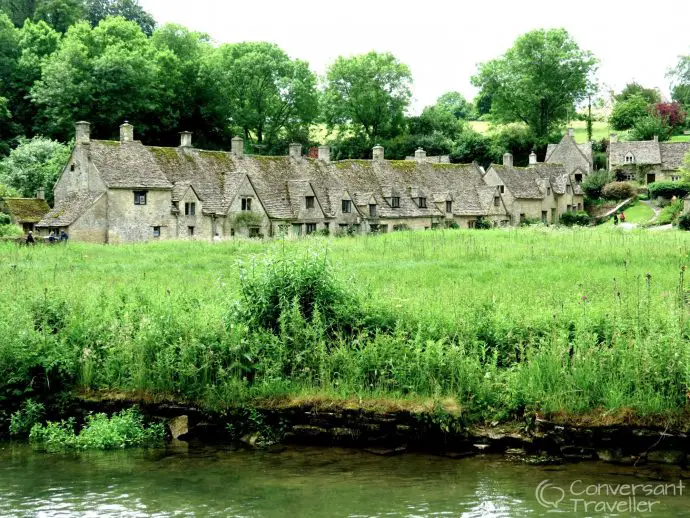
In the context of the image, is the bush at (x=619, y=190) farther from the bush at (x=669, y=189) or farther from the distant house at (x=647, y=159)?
the distant house at (x=647, y=159)

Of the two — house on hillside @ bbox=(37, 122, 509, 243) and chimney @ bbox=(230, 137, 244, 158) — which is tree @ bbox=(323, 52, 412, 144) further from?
chimney @ bbox=(230, 137, 244, 158)

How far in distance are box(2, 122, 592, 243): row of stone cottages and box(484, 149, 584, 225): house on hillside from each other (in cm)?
16

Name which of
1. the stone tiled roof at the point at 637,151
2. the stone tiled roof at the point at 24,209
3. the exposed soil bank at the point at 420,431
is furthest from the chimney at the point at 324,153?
the exposed soil bank at the point at 420,431

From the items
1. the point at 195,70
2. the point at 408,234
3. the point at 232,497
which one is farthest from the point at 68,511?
the point at 195,70

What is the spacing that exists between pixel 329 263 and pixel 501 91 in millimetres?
107455

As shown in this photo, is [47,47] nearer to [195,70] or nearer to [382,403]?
[195,70]

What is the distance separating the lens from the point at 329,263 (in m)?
19.8

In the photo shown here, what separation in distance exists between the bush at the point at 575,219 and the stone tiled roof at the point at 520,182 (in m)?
3.53

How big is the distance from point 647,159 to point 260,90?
164 feet

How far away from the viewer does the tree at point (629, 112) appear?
410 feet

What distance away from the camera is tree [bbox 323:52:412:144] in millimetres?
112312

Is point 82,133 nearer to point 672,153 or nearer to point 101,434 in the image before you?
point 101,434

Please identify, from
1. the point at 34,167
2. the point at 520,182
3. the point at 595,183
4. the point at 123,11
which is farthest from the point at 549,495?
the point at 123,11

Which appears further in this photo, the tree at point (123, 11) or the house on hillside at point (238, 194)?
the tree at point (123, 11)
